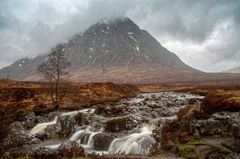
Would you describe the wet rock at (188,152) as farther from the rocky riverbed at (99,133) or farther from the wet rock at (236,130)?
the wet rock at (236,130)

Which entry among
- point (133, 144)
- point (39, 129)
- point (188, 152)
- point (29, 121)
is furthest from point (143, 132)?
point (29, 121)

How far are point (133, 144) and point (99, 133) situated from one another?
5107 mm

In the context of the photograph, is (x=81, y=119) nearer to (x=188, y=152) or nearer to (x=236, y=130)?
(x=236, y=130)

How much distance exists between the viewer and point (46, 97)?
76750mm

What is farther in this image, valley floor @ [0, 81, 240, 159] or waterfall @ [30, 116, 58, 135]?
waterfall @ [30, 116, 58, 135]

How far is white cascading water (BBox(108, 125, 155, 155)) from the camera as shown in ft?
83.4

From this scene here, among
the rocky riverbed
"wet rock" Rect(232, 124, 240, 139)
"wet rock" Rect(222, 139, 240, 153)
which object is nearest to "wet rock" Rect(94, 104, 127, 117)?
the rocky riverbed

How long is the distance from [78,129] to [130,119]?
20.3ft

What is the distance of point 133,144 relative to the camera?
2595cm

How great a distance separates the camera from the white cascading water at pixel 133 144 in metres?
25.4

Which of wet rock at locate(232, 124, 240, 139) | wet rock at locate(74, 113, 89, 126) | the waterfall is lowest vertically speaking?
the waterfall

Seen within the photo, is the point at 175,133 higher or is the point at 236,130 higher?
the point at 236,130

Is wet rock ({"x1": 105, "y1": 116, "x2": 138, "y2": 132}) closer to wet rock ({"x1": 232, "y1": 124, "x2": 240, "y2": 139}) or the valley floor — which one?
the valley floor

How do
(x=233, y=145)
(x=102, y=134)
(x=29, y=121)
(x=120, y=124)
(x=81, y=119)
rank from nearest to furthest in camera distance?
(x=233, y=145) < (x=102, y=134) < (x=120, y=124) < (x=81, y=119) < (x=29, y=121)
